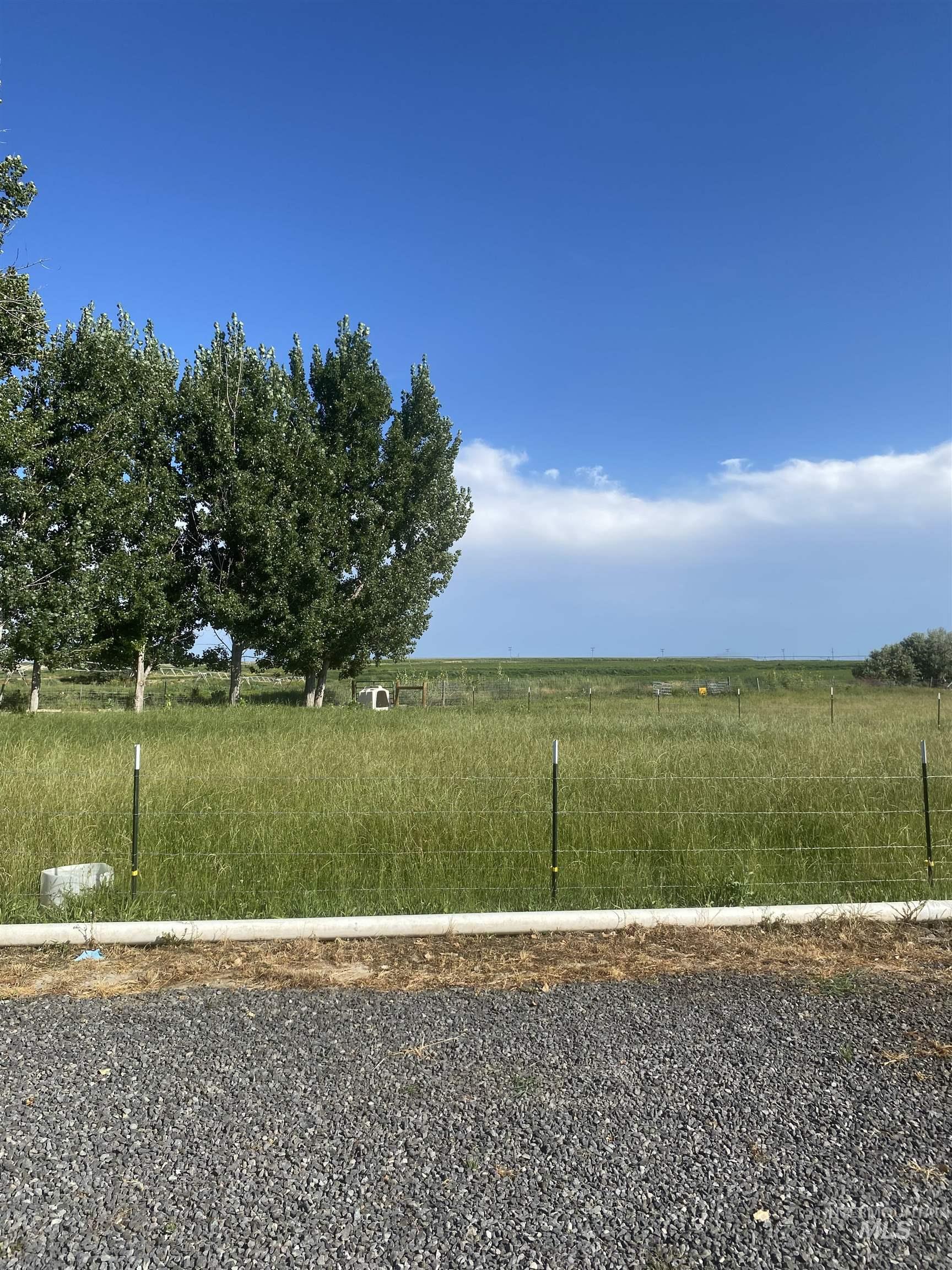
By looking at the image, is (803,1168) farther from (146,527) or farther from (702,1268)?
(146,527)

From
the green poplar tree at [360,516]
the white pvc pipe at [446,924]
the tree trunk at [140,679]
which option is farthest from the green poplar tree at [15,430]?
the white pvc pipe at [446,924]

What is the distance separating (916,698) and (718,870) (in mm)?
36061

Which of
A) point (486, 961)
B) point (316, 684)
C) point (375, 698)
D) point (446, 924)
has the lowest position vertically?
point (486, 961)

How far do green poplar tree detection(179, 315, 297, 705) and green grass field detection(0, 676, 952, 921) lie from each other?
13.5m

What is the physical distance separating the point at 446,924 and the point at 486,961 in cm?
57

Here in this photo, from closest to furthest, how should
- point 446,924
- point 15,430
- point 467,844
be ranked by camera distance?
point 446,924
point 467,844
point 15,430

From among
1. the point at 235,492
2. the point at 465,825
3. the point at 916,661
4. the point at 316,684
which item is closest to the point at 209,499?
the point at 235,492

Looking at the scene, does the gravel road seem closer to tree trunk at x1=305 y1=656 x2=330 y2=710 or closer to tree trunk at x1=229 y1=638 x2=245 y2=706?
tree trunk at x1=229 y1=638 x2=245 y2=706

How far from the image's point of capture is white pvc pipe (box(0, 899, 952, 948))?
18.4 ft

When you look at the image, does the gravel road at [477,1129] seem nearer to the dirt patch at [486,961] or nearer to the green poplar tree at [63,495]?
the dirt patch at [486,961]

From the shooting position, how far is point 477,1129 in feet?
10.9

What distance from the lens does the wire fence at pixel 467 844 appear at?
21.3 feet

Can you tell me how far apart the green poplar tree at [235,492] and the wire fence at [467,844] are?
17.8 meters

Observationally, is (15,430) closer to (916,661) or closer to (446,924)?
(446,924)
